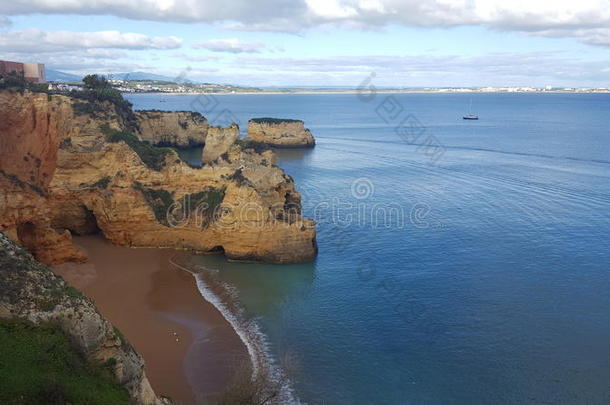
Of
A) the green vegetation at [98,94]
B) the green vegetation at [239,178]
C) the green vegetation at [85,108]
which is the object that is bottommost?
the green vegetation at [239,178]

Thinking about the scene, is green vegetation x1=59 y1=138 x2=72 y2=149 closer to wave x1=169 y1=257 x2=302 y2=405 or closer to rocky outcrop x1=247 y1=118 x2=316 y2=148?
wave x1=169 y1=257 x2=302 y2=405

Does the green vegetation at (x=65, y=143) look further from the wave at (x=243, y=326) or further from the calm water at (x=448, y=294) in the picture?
the calm water at (x=448, y=294)

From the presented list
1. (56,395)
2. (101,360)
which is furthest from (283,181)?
(56,395)

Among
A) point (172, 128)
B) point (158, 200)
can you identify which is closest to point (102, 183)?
point (158, 200)

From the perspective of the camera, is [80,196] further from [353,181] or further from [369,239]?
[353,181]

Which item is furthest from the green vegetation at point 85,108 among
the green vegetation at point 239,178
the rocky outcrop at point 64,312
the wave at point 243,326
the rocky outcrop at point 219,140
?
the rocky outcrop at point 64,312

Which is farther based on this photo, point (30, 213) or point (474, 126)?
point (474, 126)

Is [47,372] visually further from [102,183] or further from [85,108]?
[85,108]
